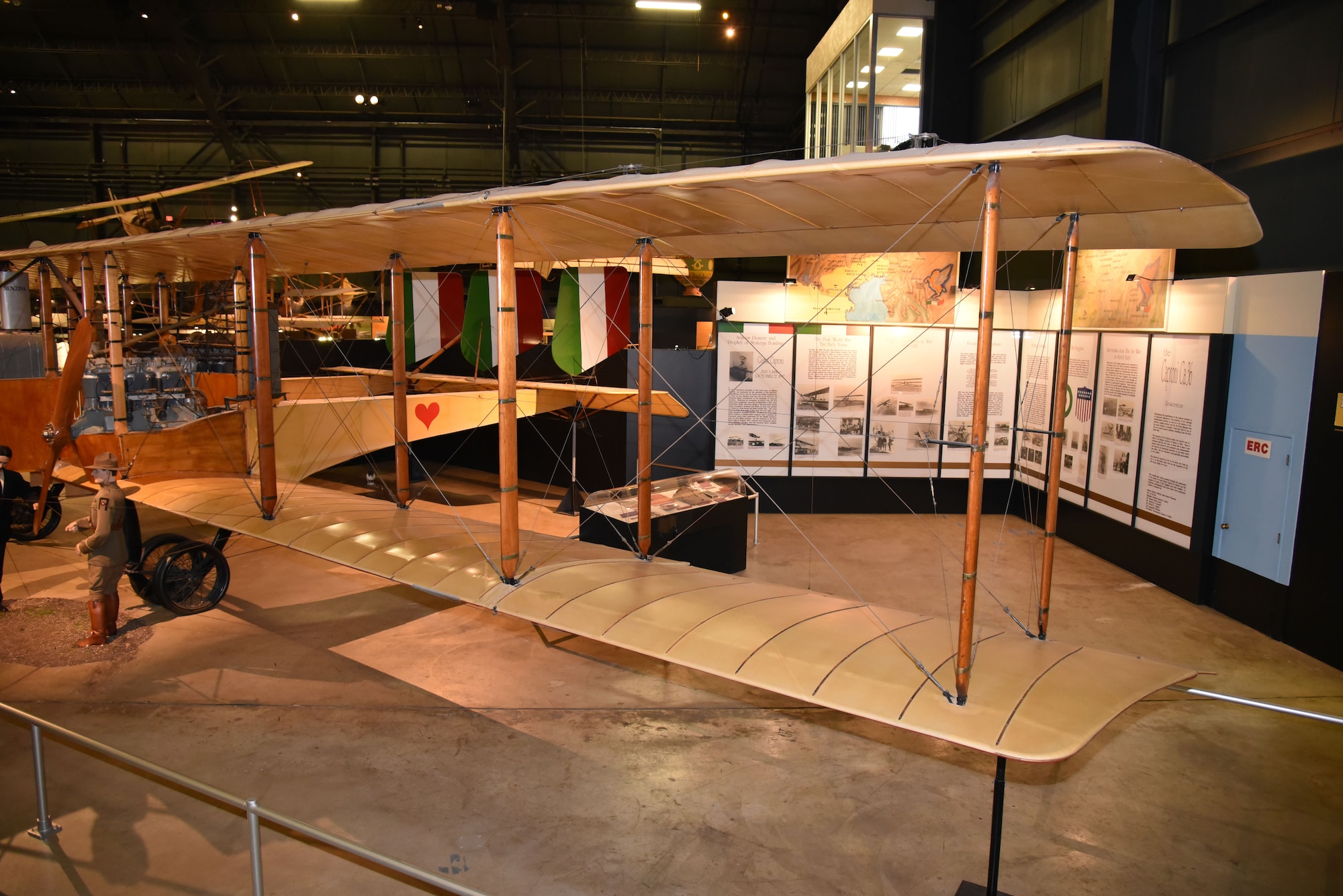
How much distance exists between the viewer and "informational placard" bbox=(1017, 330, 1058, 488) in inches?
398

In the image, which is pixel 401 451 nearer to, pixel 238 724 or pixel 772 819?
pixel 238 724

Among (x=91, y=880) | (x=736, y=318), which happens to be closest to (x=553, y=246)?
(x=91, y=880)

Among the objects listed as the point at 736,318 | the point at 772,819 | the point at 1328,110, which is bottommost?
the point at 772,819

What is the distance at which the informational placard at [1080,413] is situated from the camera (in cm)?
931

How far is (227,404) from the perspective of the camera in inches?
310

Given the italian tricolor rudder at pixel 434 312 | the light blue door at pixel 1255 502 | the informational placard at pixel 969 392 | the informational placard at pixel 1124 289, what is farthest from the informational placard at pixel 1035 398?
the italian tricolor rudder at pixel 434 312

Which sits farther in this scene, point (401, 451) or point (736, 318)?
point (736, 318)

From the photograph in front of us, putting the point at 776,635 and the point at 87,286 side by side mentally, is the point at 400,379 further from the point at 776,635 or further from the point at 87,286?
the point at 776,635

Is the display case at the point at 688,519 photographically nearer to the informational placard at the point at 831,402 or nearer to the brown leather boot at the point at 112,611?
the informational placard at the point at 831,402

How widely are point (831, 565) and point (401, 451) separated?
15.1 feet

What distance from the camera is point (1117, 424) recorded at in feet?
28.8

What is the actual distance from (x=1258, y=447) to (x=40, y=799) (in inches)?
358

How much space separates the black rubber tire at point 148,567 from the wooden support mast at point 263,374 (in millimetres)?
1599

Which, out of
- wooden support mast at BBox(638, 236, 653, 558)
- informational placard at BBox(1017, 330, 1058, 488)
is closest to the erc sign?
informational placard at BBox(1017, 330, 1058, 488)
